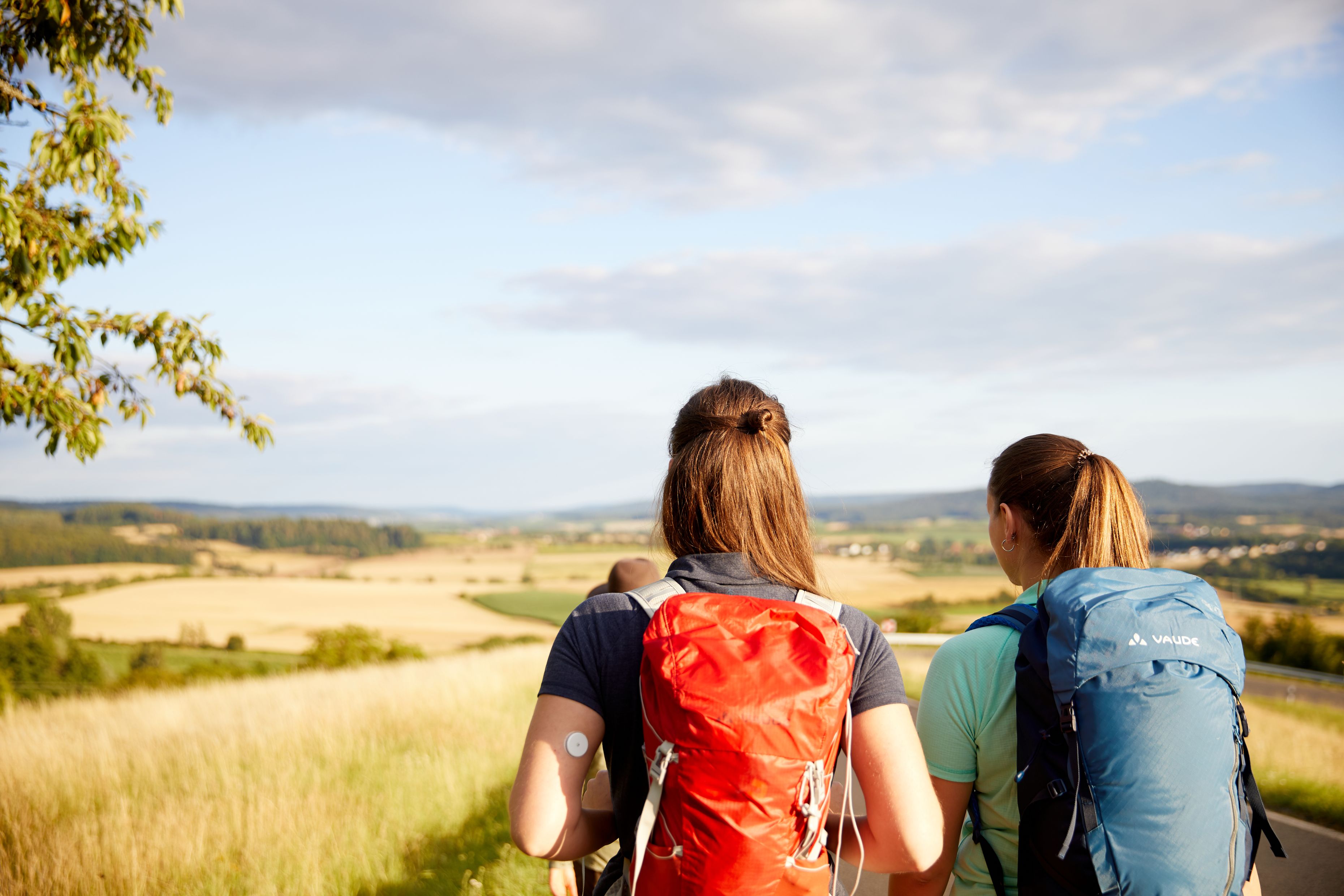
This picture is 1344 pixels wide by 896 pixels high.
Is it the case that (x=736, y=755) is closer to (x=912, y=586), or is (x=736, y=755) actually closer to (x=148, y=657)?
(x=148, y=657)

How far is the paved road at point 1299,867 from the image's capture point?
4.73 metres

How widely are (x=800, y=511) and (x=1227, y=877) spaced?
1280mm

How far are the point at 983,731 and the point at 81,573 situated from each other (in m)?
57.6

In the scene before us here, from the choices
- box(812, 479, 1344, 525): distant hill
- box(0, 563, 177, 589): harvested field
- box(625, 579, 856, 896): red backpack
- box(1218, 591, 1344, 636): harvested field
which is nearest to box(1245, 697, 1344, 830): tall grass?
box(625, 579, 856, 896): red backpack

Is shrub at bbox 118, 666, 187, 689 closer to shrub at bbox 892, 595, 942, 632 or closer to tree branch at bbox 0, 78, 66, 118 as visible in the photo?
tree branch at bbox 0, 78, 66, 118

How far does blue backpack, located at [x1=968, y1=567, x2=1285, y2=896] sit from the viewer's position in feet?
5.63

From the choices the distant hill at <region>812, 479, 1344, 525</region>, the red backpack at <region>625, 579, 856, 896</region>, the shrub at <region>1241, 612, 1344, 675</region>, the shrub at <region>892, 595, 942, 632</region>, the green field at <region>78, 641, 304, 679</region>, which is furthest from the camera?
the distant hill at <region>812, 479, 1344, 525</region>

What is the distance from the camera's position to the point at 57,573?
43875 mm

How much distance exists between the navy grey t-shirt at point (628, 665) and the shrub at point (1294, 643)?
31760 mm

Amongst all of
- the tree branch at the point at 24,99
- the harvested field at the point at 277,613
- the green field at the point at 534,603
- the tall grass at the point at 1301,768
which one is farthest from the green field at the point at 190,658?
the tall grass at the point at 1301,768

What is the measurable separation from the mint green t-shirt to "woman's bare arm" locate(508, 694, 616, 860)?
3.05 ft

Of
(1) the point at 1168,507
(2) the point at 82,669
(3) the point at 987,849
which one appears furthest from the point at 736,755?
(1) the point at 1168,507

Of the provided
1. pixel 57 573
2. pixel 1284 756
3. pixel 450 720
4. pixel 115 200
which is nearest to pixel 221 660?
pixel 57 573

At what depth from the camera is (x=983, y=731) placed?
197 centimetres
